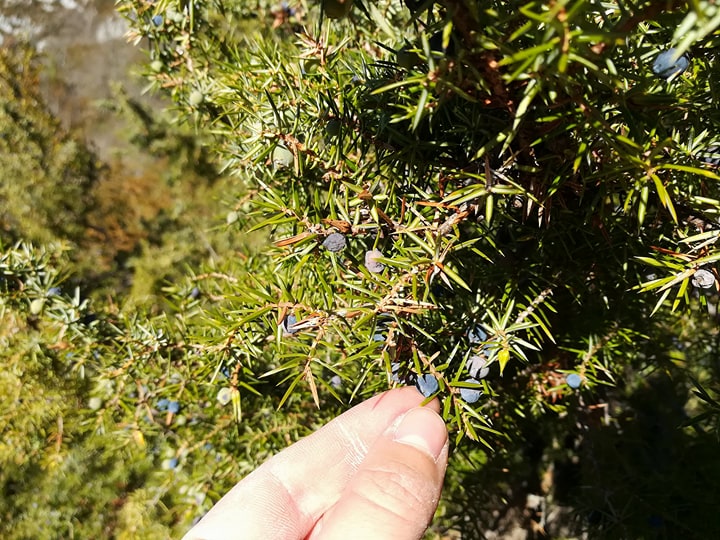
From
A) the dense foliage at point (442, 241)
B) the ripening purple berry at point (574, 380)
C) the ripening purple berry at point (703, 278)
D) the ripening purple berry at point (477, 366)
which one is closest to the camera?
the dense foliage at point (442, 241)

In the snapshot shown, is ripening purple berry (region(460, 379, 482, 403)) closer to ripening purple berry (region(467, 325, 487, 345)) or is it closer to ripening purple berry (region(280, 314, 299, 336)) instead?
ripening purple berry (region(467, 325, 487, 345))

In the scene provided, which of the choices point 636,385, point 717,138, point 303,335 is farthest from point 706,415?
point 636,385

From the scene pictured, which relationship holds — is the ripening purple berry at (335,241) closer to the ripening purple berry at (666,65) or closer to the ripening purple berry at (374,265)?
the ripening purple berry at (374,265)

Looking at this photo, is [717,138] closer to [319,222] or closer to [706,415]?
[706,415]

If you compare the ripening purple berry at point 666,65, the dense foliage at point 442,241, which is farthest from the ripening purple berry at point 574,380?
the ripening purple berry at point 666,65

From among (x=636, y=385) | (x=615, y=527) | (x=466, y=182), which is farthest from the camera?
(x=636, y=385)

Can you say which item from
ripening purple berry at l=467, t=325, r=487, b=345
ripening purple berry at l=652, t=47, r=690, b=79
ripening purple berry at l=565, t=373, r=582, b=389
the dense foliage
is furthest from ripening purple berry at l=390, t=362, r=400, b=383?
ripening purple berry at l=652, t=47, r=690, b=79

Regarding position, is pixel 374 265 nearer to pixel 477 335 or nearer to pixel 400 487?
pixel 477 335

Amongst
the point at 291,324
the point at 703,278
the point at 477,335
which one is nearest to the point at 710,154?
the point at 703,278
